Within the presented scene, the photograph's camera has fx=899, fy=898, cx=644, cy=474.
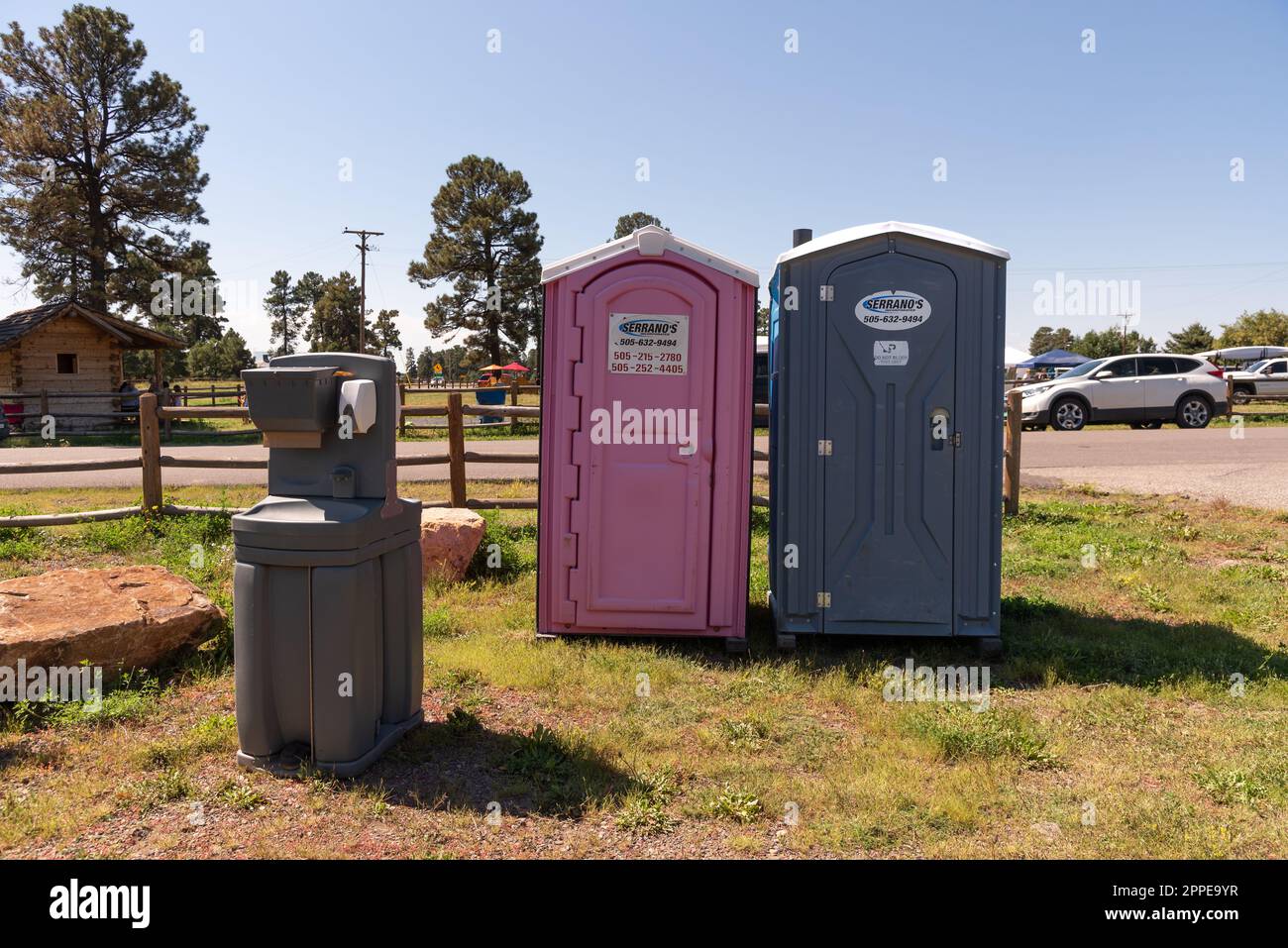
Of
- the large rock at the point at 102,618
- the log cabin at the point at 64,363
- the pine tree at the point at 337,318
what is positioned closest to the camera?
the large rock at the point at 102,618

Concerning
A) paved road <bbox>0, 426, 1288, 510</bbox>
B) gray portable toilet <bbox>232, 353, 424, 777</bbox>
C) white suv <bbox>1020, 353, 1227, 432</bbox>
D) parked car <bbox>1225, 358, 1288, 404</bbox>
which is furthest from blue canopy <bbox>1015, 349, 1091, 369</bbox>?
gray portable toilet <bbox>232, 353, 424, 777</bbox>

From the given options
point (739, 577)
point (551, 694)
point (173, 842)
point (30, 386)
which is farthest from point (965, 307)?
point (30, 386)

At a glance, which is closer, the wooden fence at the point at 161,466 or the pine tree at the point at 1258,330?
the wooden fence at the point at 161,466

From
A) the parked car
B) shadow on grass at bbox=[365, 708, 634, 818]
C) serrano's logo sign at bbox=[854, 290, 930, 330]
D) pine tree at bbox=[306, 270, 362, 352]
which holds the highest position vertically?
pine tree at bbox=[306, 270, 362, 352]

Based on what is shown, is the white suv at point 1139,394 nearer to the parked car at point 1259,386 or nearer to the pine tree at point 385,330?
the parked car at point 1259,386

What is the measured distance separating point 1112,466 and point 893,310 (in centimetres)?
1078

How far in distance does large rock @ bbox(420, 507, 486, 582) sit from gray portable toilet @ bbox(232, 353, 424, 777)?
2982 millimetres

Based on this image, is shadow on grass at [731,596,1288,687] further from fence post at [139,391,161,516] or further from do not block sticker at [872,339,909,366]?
fence post at [139,391,161,516]

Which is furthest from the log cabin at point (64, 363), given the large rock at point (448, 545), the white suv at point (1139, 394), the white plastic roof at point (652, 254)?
the white suv at point (1139, 394)

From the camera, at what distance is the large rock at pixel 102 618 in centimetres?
469

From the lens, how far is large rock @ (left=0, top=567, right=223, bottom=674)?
4691 millimetres

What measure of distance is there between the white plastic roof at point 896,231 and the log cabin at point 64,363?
23.8 m

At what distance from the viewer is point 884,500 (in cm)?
554

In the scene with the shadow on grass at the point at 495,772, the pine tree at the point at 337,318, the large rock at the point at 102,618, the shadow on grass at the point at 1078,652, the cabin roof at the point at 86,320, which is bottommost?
the shadow on grass at the point at 495,772
